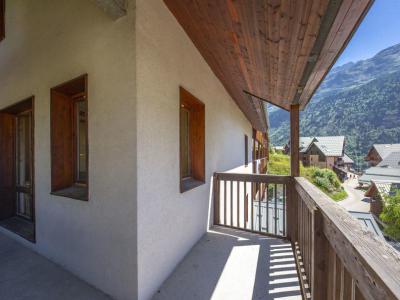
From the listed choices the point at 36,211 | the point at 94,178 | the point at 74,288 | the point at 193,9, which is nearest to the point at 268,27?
the point at 193,9

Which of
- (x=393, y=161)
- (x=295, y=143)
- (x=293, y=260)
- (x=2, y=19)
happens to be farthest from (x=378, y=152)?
(x=2, y=19)

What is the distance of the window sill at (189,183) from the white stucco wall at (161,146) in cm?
8

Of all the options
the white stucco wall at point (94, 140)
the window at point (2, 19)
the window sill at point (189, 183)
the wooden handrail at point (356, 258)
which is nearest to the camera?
the wooden handrail at point (356, 258)

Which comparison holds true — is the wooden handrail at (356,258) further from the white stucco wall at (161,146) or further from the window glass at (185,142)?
the window glass at (185,142)

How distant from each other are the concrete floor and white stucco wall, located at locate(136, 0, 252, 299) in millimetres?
680

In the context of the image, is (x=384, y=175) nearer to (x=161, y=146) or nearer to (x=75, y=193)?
(x=161, y=146)

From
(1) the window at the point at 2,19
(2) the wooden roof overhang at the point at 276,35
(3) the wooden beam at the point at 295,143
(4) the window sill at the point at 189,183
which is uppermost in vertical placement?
(1) the window at the point at 2,19

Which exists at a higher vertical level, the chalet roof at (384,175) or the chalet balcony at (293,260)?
the chalet balcony at (293,260)

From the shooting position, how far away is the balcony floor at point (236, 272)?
1.91 metres

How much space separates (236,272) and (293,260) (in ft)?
2.53

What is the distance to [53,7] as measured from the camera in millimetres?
2430

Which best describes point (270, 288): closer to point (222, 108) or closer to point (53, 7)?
point (222, 108)

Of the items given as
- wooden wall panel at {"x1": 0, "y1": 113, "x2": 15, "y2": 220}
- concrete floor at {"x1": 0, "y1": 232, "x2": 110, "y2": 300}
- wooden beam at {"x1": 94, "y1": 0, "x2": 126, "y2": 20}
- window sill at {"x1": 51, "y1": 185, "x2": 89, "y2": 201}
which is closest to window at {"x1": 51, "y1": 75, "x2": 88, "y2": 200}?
window sill at {"x1": 51, "y1": 185, "x2": 89, "y2": 201}

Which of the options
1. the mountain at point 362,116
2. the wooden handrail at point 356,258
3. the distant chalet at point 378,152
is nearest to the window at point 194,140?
the wooden handrail at point 356,258
